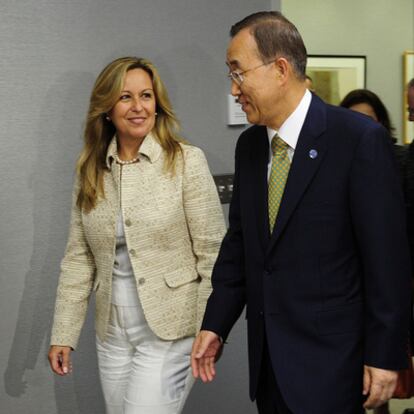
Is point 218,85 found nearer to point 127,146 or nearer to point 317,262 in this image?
point 127,146

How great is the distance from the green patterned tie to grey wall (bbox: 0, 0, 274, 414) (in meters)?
1.30

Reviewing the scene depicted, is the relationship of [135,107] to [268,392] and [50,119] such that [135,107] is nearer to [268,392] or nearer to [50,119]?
[50,119]

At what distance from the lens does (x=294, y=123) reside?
6.61ft

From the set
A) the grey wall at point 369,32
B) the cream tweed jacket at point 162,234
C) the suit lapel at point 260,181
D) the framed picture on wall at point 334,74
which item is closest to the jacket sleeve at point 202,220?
the cream tweed jacket at point 162,234

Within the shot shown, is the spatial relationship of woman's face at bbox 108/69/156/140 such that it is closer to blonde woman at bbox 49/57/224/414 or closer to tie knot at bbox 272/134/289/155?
blonde woman at bbox 49/57/224/414

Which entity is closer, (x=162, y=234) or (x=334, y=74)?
(x=162, y=234)

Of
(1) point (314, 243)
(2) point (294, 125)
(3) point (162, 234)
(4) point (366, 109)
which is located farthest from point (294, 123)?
(4) point (366, 109)

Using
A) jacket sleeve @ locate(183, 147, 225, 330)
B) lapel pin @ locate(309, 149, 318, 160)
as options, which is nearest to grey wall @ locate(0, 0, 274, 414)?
jacket sleeve @ locate(183, 147, 225, 330)

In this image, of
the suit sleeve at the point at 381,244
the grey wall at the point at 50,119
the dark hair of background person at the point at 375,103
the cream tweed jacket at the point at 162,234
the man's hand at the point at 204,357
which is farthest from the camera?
the dark hair of background person at the point at 375,103

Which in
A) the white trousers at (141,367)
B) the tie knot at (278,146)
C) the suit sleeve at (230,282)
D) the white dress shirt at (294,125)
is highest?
the white dress shirt at (294,125)

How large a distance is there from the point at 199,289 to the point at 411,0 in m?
4.51

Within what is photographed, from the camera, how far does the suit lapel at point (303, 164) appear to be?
194cm

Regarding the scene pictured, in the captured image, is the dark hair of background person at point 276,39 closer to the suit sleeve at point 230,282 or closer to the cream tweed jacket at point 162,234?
the suit sleeve at point 230,282

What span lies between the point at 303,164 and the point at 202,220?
2.09ft
